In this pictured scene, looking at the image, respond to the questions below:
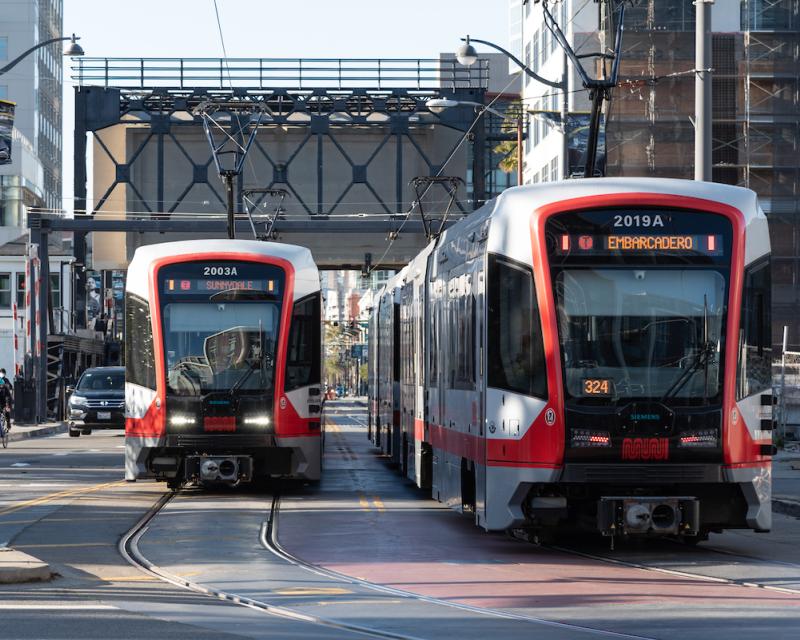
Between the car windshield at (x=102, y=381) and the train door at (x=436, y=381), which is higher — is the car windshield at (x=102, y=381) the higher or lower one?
the lower one

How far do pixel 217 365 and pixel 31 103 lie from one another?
9637cm

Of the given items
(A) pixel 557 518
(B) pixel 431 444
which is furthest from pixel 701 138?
(A) pixel 557 518

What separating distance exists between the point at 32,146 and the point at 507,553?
102 meters

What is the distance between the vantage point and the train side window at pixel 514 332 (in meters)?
14.5

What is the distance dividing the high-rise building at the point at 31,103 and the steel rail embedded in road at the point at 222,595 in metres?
82.2

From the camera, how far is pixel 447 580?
1331 centimetres

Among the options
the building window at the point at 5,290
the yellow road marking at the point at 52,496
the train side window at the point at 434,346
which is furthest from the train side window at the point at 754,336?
the building window at the point at 5,290

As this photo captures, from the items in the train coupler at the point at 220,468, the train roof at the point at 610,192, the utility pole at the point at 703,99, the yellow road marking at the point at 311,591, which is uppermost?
the utility pole at the point at 703,99

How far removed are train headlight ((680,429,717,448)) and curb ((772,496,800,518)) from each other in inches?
254

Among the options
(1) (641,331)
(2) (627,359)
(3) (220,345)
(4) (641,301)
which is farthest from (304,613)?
(3) (220,345)

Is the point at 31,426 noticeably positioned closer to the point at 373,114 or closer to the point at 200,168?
the point at 200,168

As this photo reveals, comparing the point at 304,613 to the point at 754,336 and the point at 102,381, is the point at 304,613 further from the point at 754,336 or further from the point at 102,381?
the point at 102,381

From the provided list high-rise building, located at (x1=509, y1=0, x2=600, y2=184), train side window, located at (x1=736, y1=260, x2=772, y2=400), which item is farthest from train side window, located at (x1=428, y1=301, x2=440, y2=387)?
high-rise building, located at (x1=509, y1=0, x2=600, y2=184)

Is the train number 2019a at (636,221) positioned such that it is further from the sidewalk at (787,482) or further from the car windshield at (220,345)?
the car windshield at (220,345)
